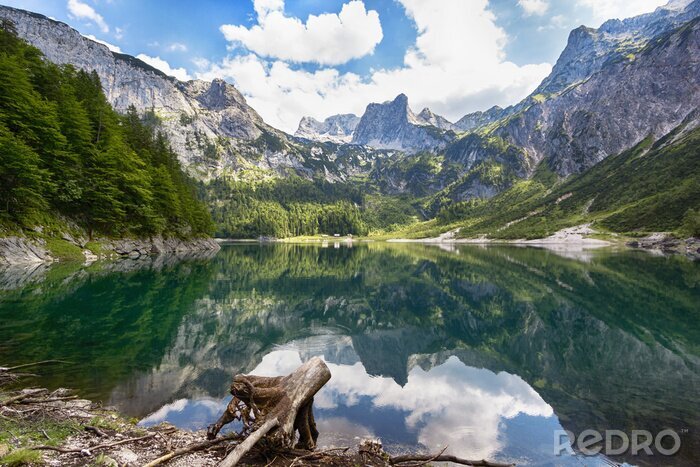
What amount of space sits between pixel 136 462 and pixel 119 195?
6877cm

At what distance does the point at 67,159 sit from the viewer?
5688 centimetres

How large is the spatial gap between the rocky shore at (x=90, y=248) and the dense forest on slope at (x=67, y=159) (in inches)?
81.0

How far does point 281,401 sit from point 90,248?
2566 inches

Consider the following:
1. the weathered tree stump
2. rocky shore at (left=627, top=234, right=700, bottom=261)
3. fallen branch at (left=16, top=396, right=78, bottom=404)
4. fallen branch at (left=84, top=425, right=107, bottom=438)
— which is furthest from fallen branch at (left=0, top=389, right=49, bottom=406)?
rocky shore at (left=627, top=234, right=700, bottom=261)

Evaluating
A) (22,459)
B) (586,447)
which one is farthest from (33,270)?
(586,447)

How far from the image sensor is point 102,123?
6812cm

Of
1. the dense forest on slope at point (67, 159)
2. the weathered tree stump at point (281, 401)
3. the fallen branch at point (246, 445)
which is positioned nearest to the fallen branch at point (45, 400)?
the weathered tree stump at point (281, 401)

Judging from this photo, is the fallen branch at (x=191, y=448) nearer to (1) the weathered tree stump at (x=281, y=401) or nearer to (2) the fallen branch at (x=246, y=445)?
(1) the weathered tree stump at (x=281, y=401)

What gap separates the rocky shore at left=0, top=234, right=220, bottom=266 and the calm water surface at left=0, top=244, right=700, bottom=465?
5.39 m

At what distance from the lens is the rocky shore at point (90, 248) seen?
1768 inches

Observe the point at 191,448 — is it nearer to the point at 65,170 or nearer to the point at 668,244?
the point at 65,170

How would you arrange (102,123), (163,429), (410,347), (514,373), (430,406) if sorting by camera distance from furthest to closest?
(102,123), (410,347), (514,373), (430,406), (163,429)

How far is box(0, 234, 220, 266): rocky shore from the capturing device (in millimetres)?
44906

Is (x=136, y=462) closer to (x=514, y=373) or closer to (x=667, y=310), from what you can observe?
(x=514, y=373)
